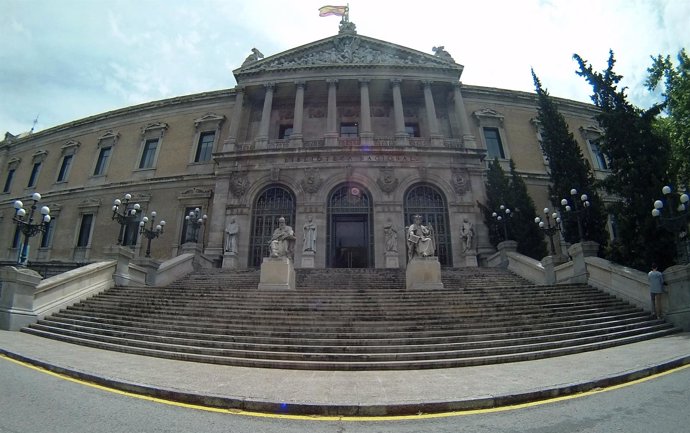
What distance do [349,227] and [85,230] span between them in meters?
20.9

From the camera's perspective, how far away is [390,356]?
6516mm

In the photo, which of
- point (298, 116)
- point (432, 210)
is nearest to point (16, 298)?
point (298, 116)

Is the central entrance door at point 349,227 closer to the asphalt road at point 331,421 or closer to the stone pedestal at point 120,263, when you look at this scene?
the stone pedestal at point 120,263

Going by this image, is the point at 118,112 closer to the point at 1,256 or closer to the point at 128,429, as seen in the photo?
the point at 1,256

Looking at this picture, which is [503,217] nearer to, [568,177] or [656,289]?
[568,177]

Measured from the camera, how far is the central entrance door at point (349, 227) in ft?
65.5

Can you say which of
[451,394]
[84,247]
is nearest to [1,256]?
[84,247]

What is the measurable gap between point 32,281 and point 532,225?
21.3 metres

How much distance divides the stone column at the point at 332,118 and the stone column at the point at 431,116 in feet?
20.8

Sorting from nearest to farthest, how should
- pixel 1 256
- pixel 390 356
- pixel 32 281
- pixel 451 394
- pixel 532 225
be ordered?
pixel 451 394
pixel 390 356
pixel 32 281
pixel 532 225
pixel 1 256

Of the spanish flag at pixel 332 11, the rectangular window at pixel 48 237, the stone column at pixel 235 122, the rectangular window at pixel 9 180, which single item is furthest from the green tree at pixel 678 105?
the rectangular window at pixel 9 180

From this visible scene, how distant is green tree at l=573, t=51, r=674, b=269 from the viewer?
37.8ft

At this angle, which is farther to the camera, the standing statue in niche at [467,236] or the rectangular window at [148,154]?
the rectangular window at [148,154]

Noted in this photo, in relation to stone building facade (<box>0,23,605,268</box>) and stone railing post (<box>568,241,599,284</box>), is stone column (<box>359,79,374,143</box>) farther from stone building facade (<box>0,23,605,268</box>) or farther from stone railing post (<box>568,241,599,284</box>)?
stone railing post (<box>568,241,599,284</box>)
